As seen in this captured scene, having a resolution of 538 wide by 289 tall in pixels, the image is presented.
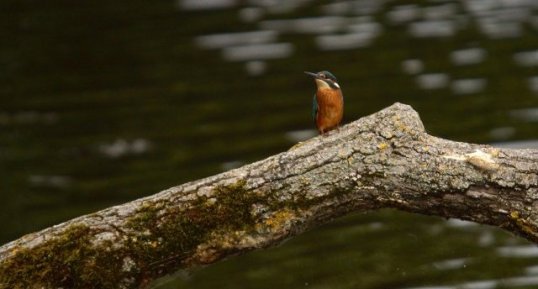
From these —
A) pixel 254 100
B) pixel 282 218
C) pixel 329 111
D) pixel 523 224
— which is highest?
pixel 329 111

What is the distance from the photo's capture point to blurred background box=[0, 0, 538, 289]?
29.2 feet

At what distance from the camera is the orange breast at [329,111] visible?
6.32m

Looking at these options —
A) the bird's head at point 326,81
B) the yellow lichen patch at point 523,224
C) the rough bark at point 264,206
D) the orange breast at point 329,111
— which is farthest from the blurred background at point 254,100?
the rough bark at point 264,206

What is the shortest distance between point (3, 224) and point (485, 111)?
504 centimetres

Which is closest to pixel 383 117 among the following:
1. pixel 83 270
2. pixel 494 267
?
pixel 83 270

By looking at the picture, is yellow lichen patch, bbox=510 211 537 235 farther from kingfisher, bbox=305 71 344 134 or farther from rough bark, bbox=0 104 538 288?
kingfisher, bbox=305 71 344 134

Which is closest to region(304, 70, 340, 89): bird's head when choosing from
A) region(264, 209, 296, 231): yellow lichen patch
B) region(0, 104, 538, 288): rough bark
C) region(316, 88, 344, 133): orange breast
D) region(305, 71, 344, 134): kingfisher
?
region(305, 71, 344, 134): kingfisher

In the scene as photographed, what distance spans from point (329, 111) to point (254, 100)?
21.5 ft

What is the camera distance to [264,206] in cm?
523

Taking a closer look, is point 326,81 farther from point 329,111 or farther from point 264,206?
point 264,206

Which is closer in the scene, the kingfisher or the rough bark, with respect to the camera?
the rough bark

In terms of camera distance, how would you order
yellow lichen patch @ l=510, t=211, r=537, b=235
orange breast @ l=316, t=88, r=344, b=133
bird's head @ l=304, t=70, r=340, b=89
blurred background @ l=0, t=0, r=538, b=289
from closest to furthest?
yellow lichen patch @ l=510, t=211, r=537, b=235
orange breast @ l=316, t=88, r=344, b=133
bird's head @ l=304, t=70, r=340, b=89
blurred background @ l=0, t=0, r=538, b=289

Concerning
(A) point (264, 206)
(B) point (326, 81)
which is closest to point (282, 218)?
(A) point (264, 206)

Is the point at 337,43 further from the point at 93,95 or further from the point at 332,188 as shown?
the point at 332,188
